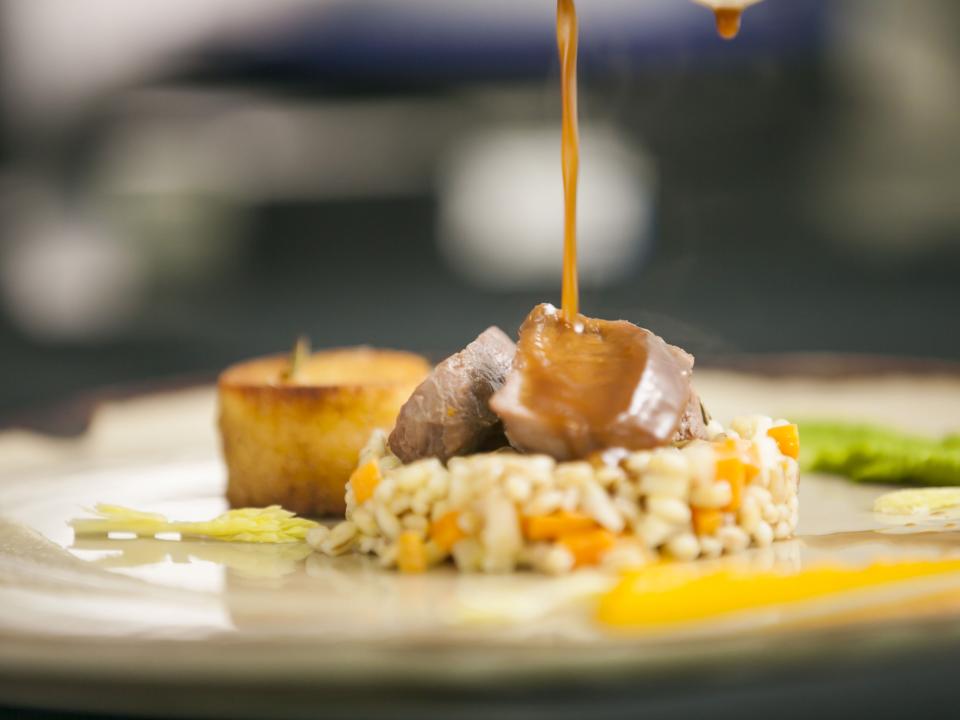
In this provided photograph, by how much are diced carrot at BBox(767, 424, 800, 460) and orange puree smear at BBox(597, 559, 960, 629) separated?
45 cm

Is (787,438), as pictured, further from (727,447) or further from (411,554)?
(411,554)

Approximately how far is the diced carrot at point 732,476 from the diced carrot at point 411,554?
61cm

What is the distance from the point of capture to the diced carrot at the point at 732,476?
237 cm

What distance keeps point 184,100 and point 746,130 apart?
16.7ft

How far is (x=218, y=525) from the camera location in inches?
109

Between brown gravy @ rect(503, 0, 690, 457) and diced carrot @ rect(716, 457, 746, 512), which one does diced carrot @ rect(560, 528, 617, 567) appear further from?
diced carrot @ rect(716, 457, 746, 512)

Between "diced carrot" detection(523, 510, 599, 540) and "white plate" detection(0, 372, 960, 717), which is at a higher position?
"diced carrot" detection(523, 510, 599, 540)

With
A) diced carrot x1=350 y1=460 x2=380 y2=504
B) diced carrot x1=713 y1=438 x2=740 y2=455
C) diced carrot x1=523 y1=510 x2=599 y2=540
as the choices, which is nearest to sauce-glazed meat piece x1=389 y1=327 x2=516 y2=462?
diced carrot x1=350 y1=460 x2=380 y2=504

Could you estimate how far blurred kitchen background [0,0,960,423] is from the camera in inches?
387

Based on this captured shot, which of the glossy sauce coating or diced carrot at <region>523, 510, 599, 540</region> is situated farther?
the glossy sauce coating

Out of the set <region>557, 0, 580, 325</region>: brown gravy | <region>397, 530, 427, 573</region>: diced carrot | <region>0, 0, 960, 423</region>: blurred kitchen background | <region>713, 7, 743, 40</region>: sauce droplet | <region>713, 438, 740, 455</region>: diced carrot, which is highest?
<region>0, 0, 960, 423</region>: blurred kitchen background

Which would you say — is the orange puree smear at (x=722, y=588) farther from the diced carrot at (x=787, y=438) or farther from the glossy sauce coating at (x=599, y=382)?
the diced carrot at (x=787, y=438)

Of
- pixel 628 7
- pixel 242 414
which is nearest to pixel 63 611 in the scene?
pixel 242 414

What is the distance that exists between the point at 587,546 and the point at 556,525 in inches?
2.7
